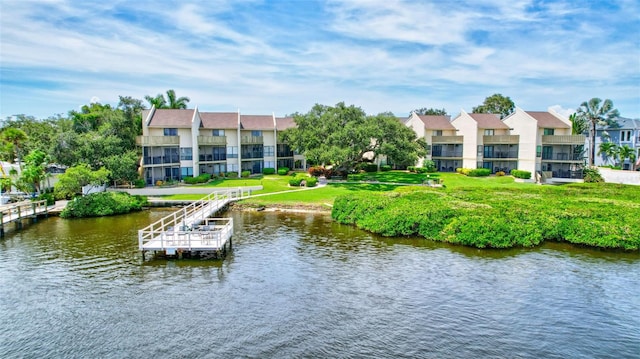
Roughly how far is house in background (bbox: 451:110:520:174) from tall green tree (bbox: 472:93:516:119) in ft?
93.5

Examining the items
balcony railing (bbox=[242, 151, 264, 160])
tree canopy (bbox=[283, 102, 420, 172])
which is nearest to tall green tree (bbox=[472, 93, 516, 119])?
tree canopy (bbox=[283, 102, 420, 172])

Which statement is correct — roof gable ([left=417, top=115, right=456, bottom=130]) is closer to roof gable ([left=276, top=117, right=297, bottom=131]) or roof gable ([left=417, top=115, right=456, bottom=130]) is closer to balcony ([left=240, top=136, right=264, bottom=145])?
roof gable ([left=276, top=117, right=297, bottom=131])

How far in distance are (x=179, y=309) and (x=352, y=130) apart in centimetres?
3908

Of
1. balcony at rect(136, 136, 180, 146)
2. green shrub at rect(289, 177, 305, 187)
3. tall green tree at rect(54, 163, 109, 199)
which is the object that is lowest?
green shrub at rect(289, 177, 305, 187)

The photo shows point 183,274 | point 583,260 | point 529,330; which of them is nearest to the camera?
point 529,330

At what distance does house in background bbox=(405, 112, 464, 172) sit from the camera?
73125 millimetres

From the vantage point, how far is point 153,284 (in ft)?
78.7

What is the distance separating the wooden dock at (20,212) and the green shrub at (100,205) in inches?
89.5

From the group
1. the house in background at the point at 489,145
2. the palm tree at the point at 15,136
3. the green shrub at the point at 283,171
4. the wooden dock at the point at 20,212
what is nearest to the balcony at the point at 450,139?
the house in background at the point at 489,145

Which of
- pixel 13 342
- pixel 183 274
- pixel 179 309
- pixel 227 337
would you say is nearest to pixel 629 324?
pixel 227 337

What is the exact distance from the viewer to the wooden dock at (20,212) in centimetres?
3859

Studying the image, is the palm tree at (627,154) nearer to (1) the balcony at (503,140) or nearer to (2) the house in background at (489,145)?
(2) the house in background at (489,145)

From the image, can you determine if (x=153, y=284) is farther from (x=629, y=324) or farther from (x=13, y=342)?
(x=629, y=324)

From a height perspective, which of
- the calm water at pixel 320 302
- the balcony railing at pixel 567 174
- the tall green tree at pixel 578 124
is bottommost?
the calm water at pixel 320 302
